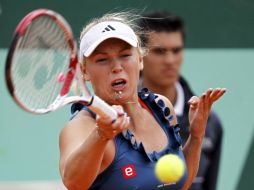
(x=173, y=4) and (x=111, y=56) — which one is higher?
(x=111, y=56)

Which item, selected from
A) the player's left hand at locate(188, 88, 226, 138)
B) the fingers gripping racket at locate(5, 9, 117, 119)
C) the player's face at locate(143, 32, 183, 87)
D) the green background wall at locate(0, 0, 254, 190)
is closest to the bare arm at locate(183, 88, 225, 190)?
the player's left hand at locate(188, 88, 226, 138)

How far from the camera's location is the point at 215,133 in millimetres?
5012

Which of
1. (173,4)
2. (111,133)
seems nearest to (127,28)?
(111,133)

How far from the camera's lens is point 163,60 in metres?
4.92

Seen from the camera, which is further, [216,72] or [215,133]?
[216,72]

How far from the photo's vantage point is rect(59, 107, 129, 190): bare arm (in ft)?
9.18

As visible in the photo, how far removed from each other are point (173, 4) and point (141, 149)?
2787 millimetres

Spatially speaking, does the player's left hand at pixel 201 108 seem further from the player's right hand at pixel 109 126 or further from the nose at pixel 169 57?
the nose at pixel 169 57

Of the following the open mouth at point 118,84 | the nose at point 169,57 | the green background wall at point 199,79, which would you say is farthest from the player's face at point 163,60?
the open mouth at point 118,84

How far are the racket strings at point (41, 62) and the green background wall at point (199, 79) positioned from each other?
8.36 ft

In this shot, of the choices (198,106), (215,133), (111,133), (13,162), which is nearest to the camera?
(111,133)

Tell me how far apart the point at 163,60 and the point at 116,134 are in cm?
204

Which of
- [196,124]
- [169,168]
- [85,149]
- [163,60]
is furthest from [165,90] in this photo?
[85,149]

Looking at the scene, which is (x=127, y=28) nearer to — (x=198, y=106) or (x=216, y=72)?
(x=198, y=106)
